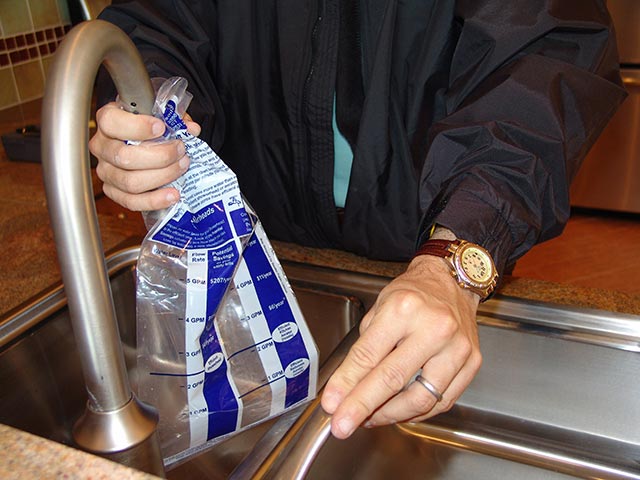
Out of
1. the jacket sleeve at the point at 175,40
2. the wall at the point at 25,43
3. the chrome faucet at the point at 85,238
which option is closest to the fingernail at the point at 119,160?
the chrome faucet at the point at 85,238

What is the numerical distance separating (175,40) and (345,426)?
1.97ft

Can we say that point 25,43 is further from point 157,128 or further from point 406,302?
point 406,302

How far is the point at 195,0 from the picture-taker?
0.88 m

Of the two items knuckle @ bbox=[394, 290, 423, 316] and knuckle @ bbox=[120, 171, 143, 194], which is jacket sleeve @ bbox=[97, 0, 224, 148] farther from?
knuckle @ bbox=[394, 290, 423, 316]

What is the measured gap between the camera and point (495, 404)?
772mm

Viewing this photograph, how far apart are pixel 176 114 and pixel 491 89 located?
0.32 metres

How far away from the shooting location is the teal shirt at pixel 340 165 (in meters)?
0.93

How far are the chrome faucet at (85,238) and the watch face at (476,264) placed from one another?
0.30m

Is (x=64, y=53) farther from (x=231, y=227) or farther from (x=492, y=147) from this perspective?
(x=492, y=147)

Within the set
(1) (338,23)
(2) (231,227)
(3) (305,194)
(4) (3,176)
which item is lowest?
(4) (3,176)

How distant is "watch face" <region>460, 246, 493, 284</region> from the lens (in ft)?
1.88

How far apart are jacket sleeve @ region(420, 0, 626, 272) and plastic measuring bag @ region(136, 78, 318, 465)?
0.61ft

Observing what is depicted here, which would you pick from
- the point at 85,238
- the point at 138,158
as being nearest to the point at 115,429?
the point at 85,238

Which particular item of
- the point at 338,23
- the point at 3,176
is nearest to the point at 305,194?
the point at 338,23
